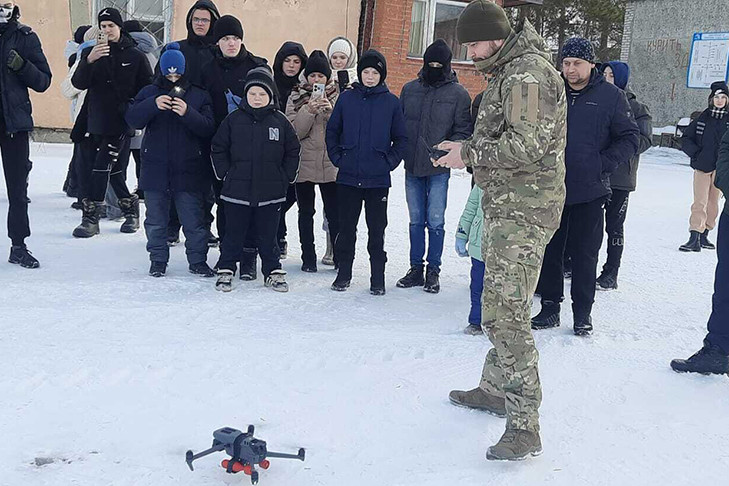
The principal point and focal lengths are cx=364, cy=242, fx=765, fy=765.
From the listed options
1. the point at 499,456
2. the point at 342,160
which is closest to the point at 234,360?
the point at 499,456

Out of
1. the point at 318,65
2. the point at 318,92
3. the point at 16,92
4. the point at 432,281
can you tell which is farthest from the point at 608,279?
the point at 16,92

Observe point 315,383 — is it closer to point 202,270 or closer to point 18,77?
point 202,270

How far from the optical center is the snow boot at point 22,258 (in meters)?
6.06

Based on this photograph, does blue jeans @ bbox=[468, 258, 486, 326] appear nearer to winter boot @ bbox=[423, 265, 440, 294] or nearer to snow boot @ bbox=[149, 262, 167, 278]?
winter boot @ bbox=[423, 265, 440, 294]

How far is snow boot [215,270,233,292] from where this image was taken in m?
5.84

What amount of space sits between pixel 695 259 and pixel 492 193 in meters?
5.45

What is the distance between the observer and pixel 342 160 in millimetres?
6012

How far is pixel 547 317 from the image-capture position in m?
5.45

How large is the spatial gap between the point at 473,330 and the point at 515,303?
1869 millimetres

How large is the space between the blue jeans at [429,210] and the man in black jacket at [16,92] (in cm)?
301

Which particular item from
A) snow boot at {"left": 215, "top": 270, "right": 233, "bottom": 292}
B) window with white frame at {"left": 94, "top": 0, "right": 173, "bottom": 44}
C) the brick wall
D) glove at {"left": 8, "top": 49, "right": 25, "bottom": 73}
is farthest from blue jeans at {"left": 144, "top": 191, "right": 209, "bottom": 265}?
the brick wall

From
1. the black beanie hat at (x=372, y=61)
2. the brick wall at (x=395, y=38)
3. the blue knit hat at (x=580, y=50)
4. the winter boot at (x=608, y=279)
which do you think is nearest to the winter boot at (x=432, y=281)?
the winter boot at (x=608, y=279)

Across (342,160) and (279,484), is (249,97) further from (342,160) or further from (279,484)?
(279,484)

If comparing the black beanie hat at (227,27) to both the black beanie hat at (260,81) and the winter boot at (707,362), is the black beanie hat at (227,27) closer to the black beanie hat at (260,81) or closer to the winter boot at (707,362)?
the black beanie hat at (260,81)
